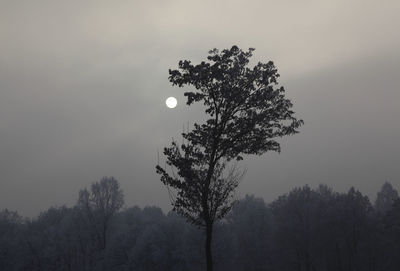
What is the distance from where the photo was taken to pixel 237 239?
86.6 metres

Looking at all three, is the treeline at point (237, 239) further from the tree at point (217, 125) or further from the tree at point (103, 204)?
the tree at point (217, 125)

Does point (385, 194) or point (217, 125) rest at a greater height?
→ point (385, 194)

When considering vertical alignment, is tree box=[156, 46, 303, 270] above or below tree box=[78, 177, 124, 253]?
below

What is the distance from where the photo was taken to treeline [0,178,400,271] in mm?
72062

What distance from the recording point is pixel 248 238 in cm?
8562

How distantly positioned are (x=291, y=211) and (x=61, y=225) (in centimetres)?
5716

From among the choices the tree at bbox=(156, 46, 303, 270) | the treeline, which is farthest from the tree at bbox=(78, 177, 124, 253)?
the tree at bbox=(156, 46, 303, 270)

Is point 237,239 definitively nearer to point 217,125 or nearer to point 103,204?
point 103,204

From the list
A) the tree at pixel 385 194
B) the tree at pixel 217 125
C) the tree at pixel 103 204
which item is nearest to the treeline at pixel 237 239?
the tree at pixel 103 204

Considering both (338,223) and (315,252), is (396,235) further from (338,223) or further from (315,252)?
(315,252)

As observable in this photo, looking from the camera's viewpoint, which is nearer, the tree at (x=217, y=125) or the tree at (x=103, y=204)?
the tree at (x=217, y=125)

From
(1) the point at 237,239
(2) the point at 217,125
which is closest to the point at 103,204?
(1) the point at 237,239

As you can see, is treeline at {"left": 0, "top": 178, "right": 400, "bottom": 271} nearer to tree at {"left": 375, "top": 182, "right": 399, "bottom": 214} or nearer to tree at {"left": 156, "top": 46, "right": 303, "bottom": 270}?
tree at {"left": 375, "top": 182, "right": 399, "bottom": 214}

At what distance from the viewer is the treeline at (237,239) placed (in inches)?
2837
